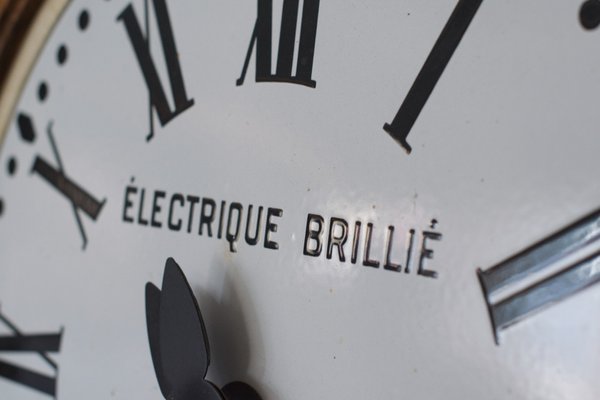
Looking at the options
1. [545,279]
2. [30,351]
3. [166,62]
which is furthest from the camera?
[30,351]

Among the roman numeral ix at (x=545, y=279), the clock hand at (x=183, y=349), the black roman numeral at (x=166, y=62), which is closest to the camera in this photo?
the roman numeral ix at (x=545, y=279)

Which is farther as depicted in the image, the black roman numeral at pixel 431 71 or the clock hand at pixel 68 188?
the clock hand at pixel 68 188

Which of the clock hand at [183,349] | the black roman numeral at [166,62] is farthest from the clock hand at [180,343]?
the black roman numeral at [166,62]

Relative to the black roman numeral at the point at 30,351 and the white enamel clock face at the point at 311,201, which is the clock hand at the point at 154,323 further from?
the black roman numeral at the point at 30,351

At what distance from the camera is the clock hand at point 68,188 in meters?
0.80

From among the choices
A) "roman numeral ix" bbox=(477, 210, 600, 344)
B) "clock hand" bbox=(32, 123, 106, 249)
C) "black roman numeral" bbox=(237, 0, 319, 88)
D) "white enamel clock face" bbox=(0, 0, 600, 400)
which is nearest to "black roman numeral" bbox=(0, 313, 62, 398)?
"white enamel clock face" bbox=(0, 0, 600, 400)

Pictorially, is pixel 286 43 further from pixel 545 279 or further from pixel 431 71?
pixel 545 279

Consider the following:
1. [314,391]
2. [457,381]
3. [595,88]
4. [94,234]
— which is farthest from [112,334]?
[595,88]

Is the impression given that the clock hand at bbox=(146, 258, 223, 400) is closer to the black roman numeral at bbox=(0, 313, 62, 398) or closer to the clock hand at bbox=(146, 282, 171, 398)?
the clock hand at bbox=(146, 282, 171, 398)

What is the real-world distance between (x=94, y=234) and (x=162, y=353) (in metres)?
0.19

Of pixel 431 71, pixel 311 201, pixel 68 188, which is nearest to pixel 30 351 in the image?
pixel 68 188

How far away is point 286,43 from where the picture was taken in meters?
0.64

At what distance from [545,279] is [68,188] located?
1.71ft

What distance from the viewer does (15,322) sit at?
2.82ft
